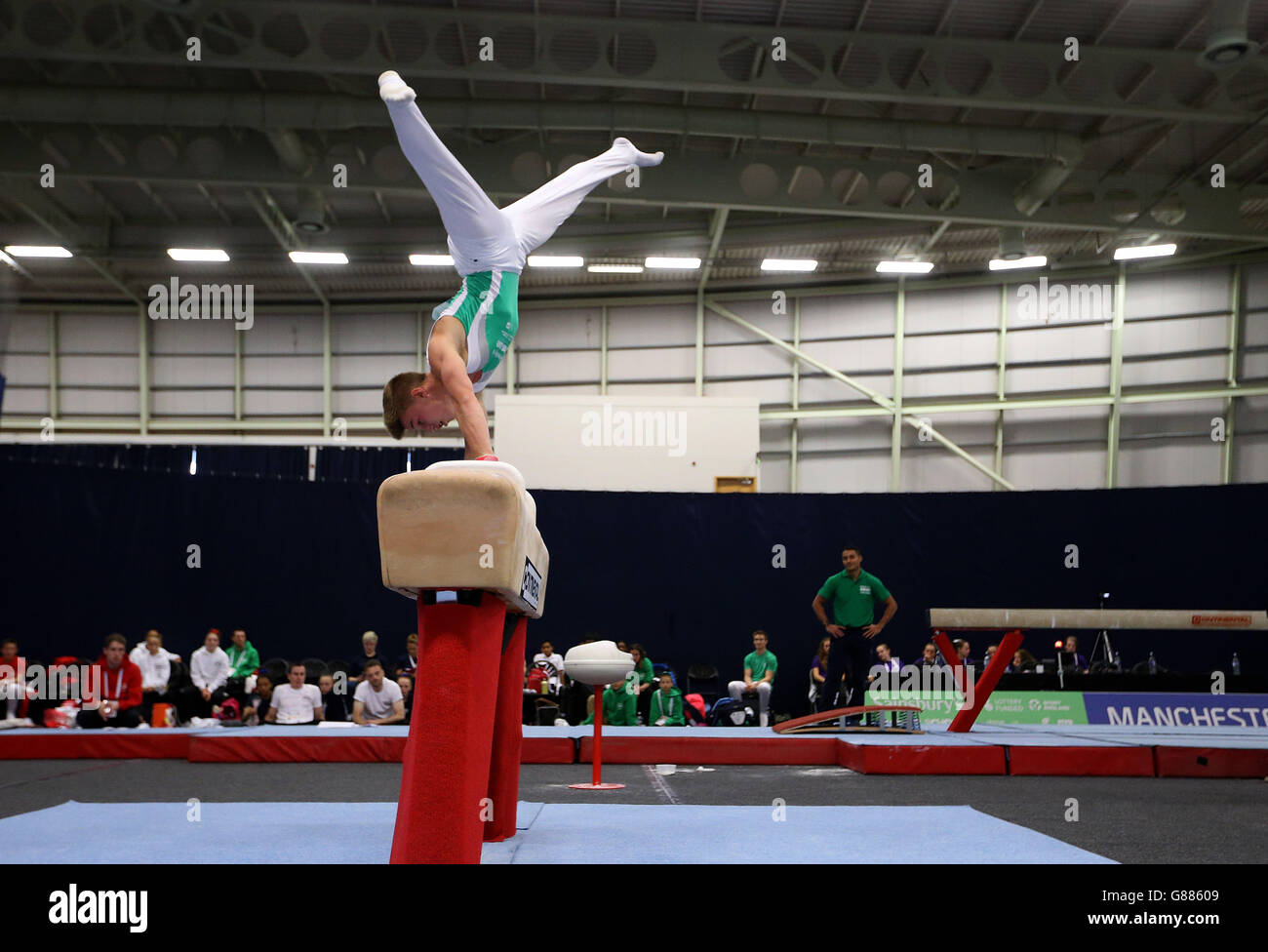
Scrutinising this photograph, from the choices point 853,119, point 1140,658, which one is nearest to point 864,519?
point 1140,658

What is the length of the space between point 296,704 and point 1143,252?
14222 millimetres

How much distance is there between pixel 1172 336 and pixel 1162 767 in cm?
1256

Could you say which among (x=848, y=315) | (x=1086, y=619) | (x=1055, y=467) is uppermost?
(x=848, y=315)

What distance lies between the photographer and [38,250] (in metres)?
16.7

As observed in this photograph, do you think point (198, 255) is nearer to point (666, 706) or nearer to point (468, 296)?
point (666, 706)

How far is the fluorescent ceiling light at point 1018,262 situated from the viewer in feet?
53.1

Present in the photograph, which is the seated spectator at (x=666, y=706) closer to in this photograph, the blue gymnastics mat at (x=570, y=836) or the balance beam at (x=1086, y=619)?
the balance beam at (x=1086, y=619)

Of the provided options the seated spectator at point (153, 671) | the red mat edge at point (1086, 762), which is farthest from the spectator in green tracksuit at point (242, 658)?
the red mat edge at point (1086, 762)

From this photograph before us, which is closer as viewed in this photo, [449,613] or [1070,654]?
[449,613]

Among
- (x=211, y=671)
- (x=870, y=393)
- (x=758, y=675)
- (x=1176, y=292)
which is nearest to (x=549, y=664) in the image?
(x=758, y=675)

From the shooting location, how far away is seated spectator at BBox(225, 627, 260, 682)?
12.2 meters

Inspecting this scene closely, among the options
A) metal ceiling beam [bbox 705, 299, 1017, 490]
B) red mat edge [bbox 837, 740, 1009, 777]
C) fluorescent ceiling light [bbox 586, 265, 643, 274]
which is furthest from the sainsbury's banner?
fluorescent ceiling light [bbox 586, 265, 643, 274]

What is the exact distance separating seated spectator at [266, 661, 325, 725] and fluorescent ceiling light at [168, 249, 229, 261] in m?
9.79

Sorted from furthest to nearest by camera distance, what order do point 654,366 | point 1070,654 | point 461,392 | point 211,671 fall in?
point 654,366 < point 1070,654 < point 211,671 < point 461,392
